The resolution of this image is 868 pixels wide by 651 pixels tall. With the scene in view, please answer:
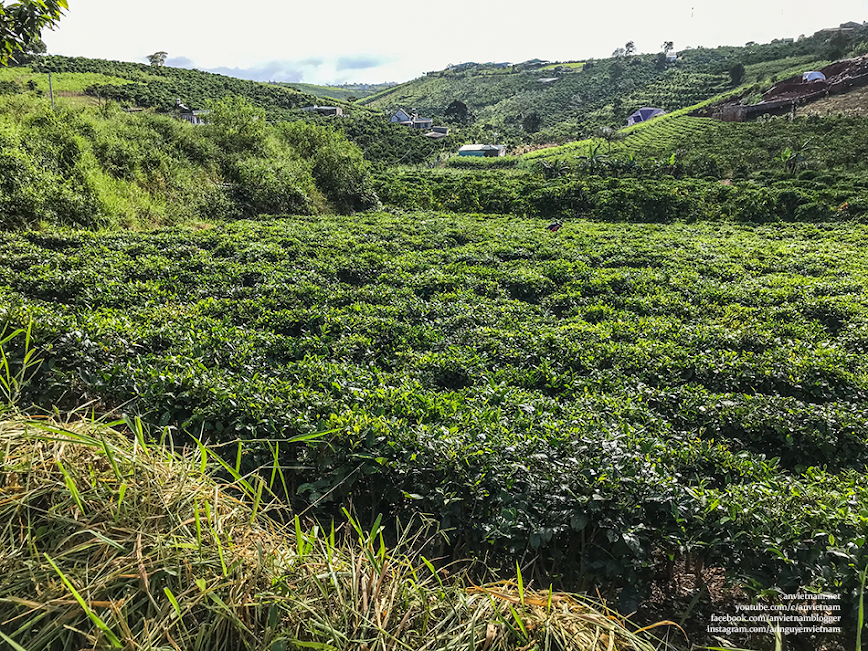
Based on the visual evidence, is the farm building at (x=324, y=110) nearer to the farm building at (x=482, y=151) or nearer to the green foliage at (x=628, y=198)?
the farm building at (x=482, y=151)

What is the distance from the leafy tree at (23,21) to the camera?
3434 millimetres

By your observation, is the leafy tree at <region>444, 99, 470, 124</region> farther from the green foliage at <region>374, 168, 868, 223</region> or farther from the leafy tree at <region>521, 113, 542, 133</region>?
the green foliage at <region>374, 168, 868, 223</region>

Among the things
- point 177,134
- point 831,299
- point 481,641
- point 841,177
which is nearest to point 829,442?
point 481,641

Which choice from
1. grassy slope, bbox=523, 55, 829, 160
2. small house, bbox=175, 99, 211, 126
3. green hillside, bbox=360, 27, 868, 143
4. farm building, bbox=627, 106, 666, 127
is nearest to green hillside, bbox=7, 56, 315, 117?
small house, bbox=175, 99, 211, 126

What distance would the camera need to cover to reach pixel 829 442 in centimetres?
425

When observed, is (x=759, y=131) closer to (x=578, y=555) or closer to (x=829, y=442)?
(x=829, y=442)

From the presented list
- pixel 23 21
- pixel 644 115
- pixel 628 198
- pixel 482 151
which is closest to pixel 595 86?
pixel 644 115

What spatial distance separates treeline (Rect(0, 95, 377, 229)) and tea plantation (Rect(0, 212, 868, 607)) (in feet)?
9.33

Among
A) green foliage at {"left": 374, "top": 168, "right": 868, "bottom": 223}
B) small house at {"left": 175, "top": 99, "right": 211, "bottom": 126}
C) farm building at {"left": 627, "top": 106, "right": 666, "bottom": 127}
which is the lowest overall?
green foliage at {"left": 374, "top": 168, "right": 868, "bottom": 223}

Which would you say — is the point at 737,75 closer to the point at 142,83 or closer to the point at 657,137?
the point at 657,137

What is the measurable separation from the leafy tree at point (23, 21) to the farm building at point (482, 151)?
6376 cm

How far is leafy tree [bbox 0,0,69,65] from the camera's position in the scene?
11.3ft

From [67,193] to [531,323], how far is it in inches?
507

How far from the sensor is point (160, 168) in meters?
17.0
